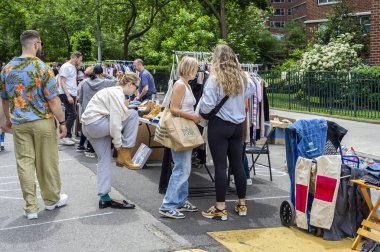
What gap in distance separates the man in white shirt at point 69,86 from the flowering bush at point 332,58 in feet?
36.7

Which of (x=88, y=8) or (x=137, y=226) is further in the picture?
(x=88, y=8)

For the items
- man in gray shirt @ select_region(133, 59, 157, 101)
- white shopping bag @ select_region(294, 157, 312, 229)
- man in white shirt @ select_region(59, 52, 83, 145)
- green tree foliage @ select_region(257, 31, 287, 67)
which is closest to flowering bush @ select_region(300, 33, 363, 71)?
man in gray shirt @ select_region(133, 59, 157, 101)

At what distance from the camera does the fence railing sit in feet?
51.5

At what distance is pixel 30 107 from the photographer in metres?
6.10

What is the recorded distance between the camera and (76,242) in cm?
539

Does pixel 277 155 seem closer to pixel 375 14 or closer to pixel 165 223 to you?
pixel 165 223

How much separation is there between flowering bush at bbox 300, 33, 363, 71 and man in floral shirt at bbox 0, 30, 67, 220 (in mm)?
15356

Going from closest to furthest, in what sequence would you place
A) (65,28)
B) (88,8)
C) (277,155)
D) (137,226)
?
(137,226)
(277,155)
(88,8)
(65,28)

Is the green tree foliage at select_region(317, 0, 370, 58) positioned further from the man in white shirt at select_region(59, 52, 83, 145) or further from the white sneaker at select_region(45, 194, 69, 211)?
the white sneaker at select_region(45, 194, 69, 211)

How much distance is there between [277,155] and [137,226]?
5641 millimetres

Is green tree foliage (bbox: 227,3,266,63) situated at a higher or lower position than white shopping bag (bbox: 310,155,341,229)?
higher

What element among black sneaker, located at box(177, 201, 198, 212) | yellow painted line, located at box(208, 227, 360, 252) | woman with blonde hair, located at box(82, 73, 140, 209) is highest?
woman with blonde hair, located at box(82, 73, 140, 209)

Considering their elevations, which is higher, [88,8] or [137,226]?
[88,8]

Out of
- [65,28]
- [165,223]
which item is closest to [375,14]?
[165,223]
